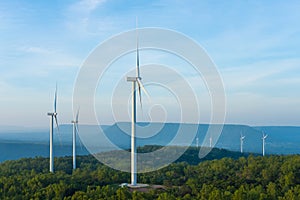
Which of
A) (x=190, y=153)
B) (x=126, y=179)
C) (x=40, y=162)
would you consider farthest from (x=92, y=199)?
(x=190, y=153)

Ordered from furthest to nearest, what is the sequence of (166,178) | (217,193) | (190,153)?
1. (190,153)
2. (166,178)
3. (217,193)

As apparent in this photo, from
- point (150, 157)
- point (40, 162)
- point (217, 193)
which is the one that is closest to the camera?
point (217, 193)

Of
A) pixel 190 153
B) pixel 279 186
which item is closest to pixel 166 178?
pixel 279 186

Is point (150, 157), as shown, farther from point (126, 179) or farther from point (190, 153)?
point (126, 179)

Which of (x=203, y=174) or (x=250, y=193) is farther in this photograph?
(x=203, y=174)

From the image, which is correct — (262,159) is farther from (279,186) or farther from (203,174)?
(279,186)

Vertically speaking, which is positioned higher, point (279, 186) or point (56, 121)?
point (56, 121)
